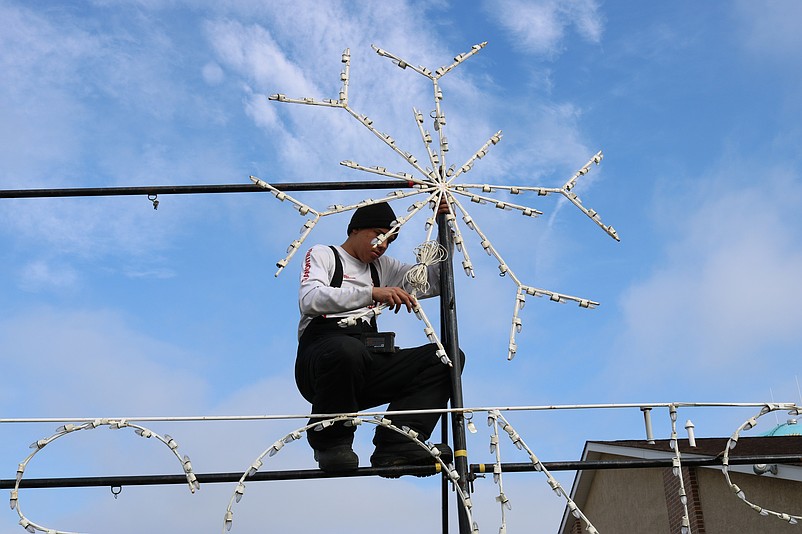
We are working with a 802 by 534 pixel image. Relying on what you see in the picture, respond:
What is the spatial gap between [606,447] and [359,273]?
37.0 feet

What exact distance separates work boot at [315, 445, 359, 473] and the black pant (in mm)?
35

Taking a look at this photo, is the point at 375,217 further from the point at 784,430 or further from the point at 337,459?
the point at 784,430

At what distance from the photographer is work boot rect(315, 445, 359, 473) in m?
4.89

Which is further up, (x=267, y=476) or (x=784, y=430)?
(x=784, y=430)

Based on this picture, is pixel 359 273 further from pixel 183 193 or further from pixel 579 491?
pixel 579 491

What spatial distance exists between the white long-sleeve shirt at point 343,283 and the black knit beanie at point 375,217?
219 mm

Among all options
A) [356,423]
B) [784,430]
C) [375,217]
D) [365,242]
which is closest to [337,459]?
[356,423]

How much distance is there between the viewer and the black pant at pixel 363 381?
196 inches

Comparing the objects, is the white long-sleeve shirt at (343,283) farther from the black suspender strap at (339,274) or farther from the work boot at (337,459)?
the work boot at (337,459)

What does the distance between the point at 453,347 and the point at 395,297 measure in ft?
1.44

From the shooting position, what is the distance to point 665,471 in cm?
1464

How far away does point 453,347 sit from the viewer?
5047 mm

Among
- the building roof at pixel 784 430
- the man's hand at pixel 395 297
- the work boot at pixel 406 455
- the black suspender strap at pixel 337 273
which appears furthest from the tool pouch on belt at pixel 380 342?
the building roof at pixel 784 430

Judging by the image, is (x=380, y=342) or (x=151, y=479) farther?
(x=380, y=342)
